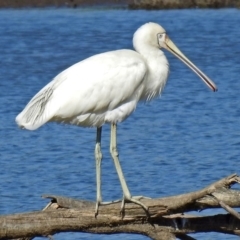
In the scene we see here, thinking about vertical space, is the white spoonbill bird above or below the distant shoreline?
above

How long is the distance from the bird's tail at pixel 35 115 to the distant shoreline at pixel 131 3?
27.8m

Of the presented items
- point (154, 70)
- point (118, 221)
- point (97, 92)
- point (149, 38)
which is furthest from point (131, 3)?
point (118, 221)

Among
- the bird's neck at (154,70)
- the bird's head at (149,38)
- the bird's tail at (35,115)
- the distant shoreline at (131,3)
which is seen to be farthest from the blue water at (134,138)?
the distant shoreline at (131,3)

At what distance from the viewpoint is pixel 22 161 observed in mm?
14430

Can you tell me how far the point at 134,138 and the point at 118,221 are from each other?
7.82 m

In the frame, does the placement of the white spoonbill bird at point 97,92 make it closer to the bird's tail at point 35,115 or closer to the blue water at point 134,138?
the bird's tail at point 35,115

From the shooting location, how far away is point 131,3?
37.1 metres

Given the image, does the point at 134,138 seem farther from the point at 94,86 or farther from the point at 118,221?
the point at 118,221

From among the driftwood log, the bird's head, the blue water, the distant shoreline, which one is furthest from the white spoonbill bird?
the distant shoreline

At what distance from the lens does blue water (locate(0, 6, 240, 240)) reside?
12891 mm

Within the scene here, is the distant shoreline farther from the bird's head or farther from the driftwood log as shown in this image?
the driftwood log

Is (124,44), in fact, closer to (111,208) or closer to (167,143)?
(167,143)

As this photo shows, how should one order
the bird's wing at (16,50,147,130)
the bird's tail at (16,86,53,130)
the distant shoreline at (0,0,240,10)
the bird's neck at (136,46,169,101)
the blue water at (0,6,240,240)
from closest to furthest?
the bird's tail at (16,86,53,130), the bird's wing at (16,50,147,130), the bird's neck at (136,46,169,101), the blue water at (0,6,240,240), the distant shoreline at (0,0,240,10)

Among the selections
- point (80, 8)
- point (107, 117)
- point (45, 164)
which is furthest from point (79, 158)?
point (80, 8)
